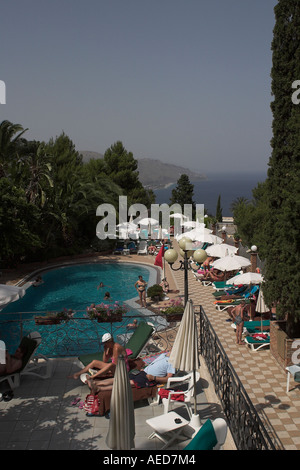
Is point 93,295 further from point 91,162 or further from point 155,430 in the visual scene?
point 91,162

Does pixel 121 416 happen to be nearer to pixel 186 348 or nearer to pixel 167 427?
pixel 167 427

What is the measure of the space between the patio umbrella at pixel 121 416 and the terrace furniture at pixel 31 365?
3679 mm

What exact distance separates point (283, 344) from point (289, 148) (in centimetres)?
542

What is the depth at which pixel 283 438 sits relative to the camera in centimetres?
791

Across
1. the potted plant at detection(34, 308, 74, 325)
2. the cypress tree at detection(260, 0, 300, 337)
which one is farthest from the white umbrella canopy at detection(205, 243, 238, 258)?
the potted plant at detection(34, 308, 74, 325)

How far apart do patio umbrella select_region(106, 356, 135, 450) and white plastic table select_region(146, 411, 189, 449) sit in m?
0.97

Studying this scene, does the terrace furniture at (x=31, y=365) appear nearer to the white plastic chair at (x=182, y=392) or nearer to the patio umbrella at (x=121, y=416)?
the white plastic chair at (x=182, y=392)

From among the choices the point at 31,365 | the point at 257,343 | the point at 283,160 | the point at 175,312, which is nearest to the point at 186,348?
the point at 31,365

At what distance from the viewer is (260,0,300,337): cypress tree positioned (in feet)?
34.9

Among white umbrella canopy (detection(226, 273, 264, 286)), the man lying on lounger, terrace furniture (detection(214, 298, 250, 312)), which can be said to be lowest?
terrace furniture (detection(214, 298, 250, 312))

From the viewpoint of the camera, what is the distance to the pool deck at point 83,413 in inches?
266

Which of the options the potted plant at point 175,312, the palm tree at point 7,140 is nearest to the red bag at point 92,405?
the potted plant at point 175,312

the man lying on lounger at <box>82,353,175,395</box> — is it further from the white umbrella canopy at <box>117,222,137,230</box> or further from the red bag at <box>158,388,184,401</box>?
the white umbrella canopy at <box>117,222,137,230</box>
